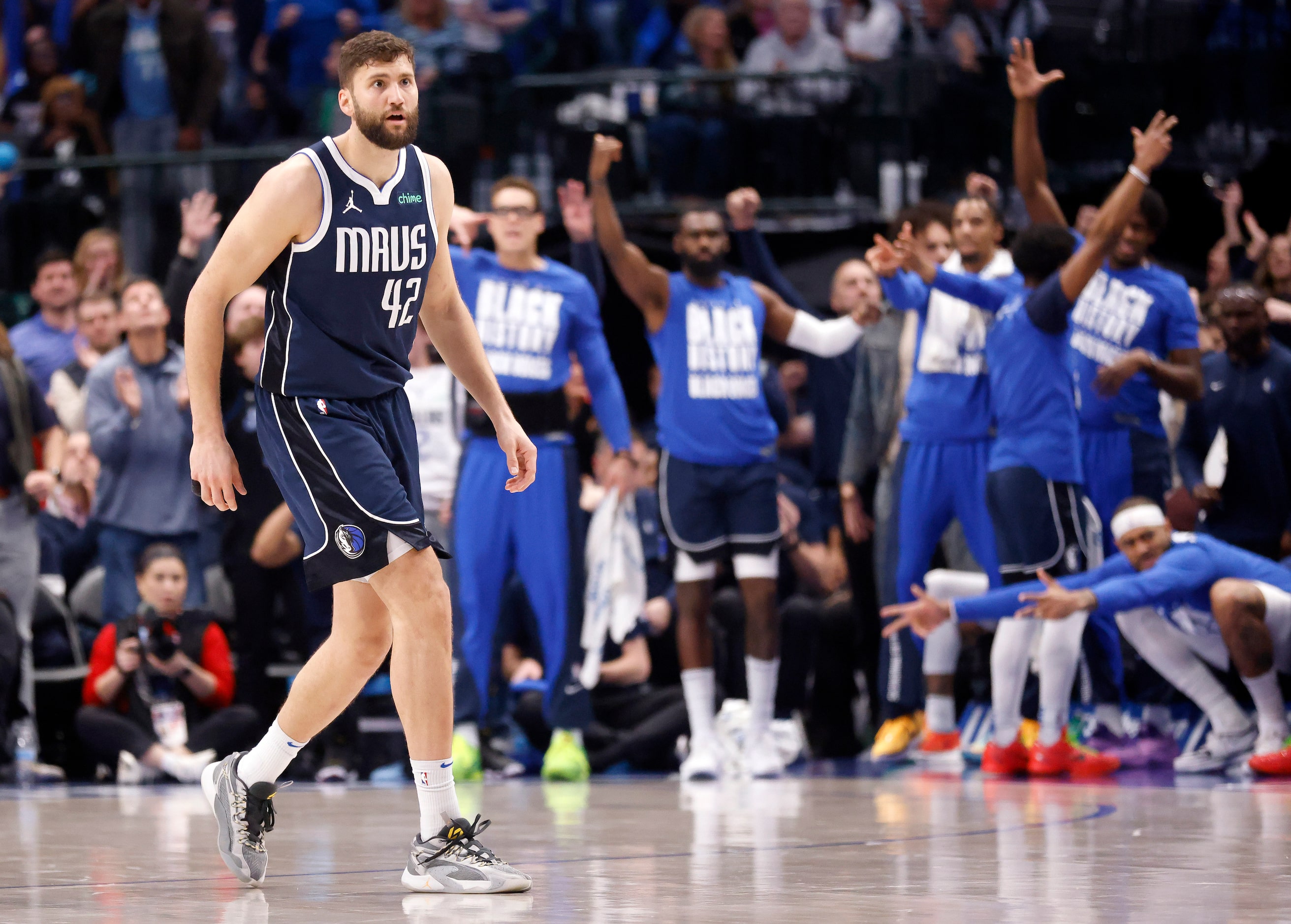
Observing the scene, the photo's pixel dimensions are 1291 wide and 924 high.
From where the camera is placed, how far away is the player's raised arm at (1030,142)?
8.09m

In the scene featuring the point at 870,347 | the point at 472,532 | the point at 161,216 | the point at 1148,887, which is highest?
the point at 161,216

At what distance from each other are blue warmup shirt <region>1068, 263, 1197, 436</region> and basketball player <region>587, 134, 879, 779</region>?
0.99 metres

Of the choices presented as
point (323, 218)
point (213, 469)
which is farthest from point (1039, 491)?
point (213, 469)

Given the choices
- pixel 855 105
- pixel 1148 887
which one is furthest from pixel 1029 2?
pixel 1148 887

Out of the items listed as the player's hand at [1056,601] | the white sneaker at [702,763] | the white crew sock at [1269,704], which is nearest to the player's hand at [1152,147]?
the player's hand at [1056,601]

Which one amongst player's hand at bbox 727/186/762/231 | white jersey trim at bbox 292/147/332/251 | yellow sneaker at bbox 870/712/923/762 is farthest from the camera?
yellow sneaker at bbox 870/712/923/762

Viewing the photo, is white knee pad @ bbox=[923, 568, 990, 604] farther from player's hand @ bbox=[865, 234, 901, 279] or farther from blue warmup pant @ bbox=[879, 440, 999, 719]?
player's hand @ bbox=[865, 234, 901, 279]

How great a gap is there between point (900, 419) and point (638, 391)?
357cm

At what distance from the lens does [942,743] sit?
830 cm

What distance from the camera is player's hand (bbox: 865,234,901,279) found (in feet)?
25.1

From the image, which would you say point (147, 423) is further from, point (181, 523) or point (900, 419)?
point (900, 419)

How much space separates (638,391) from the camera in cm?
1205

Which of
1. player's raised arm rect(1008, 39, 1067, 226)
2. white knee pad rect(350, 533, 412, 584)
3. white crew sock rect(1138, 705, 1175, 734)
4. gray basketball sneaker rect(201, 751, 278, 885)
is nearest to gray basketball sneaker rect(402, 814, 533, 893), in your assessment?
gray basketball sneaker rect(201, 751, 278, 885)

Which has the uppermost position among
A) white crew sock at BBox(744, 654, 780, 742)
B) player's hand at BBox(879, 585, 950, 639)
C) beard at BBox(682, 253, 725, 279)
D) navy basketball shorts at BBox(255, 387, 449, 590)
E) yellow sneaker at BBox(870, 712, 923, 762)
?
beard at BBox(682, 253, 725, 279)
